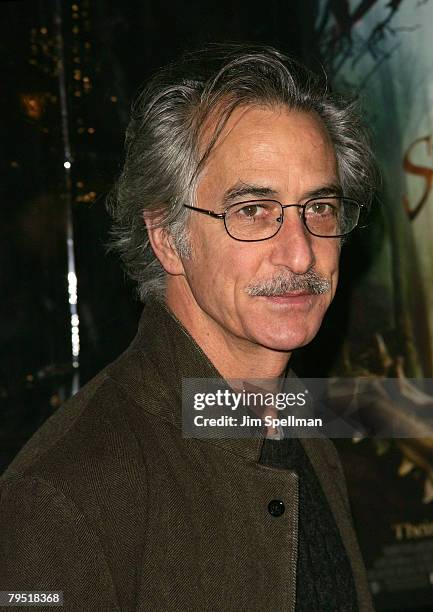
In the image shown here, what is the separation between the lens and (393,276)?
1973 mm

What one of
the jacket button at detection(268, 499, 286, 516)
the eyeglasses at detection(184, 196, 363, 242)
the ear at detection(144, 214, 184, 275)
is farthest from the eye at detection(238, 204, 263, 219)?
the jacket button at detection(268, 499, 286, 516)

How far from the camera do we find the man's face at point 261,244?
1273mm

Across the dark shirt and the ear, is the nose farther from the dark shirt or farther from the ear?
the dark shirt

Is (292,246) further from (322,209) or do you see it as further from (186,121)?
(186,121)

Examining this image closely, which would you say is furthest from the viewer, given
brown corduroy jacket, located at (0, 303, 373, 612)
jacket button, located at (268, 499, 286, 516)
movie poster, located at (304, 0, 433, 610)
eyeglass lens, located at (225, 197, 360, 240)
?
movie poster, located at (304, 0, 433, 610)

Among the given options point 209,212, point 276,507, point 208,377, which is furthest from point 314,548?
point 209,212

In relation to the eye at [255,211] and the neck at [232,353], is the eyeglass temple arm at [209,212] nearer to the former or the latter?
the eye at [255,211]

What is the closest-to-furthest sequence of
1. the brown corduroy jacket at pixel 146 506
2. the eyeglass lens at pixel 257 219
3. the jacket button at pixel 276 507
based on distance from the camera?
the brown corduroy jacket at pixel 146 506
the jacket button at pixel 276 507
the eyeglass lens at pixel 257 219

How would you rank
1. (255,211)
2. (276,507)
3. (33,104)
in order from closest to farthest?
(276,507) < (255,211) < (33,104)

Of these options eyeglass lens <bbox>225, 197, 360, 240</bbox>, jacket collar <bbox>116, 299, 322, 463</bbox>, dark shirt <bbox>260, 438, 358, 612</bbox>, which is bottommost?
dark shirt <bbox>260, 438, 358, 612</bbox>

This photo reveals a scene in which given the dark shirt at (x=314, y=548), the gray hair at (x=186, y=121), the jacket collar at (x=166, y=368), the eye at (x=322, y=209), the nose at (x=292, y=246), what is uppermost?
the gray hair at (x=186, y=121)

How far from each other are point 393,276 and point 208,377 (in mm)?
836

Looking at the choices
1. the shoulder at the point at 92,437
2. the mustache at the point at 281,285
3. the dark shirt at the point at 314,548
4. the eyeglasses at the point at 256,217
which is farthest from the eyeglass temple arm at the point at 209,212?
the dark shirt at the point at 314,548

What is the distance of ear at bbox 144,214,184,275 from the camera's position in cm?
138
